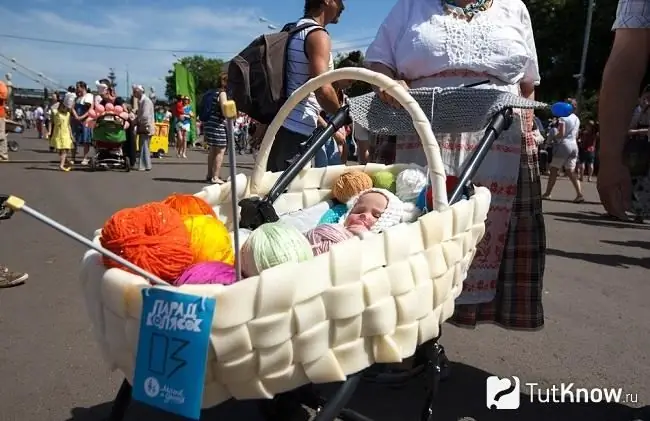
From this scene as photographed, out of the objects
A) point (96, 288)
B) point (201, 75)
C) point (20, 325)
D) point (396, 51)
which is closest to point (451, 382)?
point (396, 51)

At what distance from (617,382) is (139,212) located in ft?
7.11

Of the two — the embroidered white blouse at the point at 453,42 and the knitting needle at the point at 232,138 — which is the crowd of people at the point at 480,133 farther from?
the knitting needle at the point at 232,138

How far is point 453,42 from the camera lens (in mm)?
2250

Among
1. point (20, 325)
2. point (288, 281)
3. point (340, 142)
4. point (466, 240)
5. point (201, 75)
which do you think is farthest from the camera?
point (201, 75)

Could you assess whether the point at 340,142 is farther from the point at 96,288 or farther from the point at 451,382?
the point at 96,288

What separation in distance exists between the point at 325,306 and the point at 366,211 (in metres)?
0.78

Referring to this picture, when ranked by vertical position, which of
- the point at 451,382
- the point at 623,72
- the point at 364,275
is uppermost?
the point at 623,72

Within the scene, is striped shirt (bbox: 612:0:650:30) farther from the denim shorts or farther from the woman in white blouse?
the denim shorts

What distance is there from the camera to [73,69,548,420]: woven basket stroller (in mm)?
1111

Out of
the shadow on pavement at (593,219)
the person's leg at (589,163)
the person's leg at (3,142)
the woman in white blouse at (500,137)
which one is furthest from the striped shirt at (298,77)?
the person's leg at (589,163)

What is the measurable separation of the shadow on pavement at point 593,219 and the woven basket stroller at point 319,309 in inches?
261

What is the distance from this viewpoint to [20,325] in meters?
3.01

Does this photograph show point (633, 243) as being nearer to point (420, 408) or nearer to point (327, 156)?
point (327, 156)

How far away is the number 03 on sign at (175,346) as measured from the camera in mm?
1077
